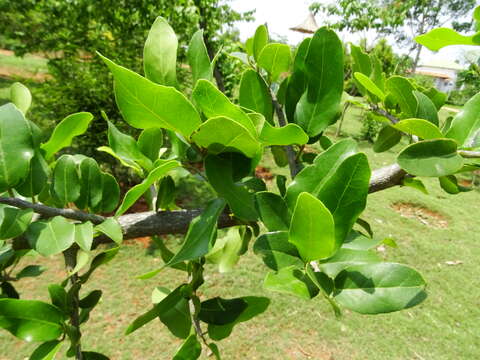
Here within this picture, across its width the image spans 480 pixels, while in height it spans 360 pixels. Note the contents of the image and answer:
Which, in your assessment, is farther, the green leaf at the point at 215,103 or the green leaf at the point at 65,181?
the green leaf at the point at 65,181

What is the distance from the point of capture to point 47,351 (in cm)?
44

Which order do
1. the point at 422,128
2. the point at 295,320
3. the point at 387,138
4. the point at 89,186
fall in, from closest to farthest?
the point at 422,128, the point at 89,186, the point at 387,138, the point at 295,320

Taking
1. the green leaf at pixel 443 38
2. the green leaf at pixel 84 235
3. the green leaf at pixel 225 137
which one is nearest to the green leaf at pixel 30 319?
the green leaf at pixel 84 235

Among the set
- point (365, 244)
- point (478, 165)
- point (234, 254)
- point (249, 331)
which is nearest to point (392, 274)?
point (365, 244)

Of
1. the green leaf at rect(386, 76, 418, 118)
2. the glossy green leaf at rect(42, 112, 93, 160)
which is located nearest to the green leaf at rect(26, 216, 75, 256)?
the glossy green leaf at rect(42, 112, 93, 160)

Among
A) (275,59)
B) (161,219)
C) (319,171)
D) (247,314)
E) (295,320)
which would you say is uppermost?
(275,59)

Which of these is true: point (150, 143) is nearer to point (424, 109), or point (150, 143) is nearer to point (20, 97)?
point (20, 97)

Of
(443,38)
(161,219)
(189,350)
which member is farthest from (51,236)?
(443,38)

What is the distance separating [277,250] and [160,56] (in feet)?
0.87

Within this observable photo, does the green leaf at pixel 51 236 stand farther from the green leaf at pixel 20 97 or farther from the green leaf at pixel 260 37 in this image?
the green leaf at pixel 260 37

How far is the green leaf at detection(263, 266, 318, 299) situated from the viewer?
0.31 meters

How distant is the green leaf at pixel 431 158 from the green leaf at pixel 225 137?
0.60ft

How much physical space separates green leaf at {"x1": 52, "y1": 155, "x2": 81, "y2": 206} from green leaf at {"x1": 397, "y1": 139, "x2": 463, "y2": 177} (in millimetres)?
457

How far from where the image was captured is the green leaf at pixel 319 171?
0.35 meters
